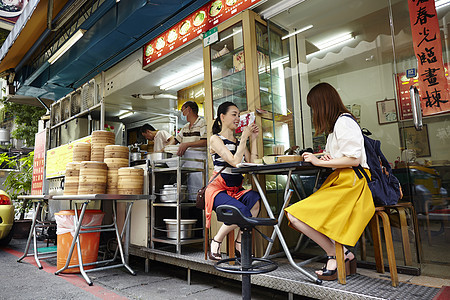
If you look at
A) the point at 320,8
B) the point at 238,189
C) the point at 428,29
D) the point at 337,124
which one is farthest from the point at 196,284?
the point at 320,8

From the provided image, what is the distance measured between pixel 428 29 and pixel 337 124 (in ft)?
4.31

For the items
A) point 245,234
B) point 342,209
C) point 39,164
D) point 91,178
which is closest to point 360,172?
point 342,209

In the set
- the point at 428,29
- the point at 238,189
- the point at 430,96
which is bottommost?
the point at 238,189

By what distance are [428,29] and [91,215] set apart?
4.07 metres

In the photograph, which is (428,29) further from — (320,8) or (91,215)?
(91,215)

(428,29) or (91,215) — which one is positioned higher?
(428,29)

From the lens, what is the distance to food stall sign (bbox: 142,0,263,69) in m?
3.79

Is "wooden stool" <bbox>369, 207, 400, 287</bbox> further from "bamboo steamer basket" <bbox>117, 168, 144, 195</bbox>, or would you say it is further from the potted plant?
the potted plant

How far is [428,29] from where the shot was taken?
276 cm

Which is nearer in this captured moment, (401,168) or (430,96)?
(430,96)

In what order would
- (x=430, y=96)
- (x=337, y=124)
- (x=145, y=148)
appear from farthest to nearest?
(x=145, y=148) < (x=430, y=96) < (x=337, y=124)

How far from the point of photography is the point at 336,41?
4316mm

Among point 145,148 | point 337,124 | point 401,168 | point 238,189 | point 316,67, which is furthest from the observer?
point 145,148

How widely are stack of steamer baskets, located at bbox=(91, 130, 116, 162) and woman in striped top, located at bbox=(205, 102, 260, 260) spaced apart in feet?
6.62
